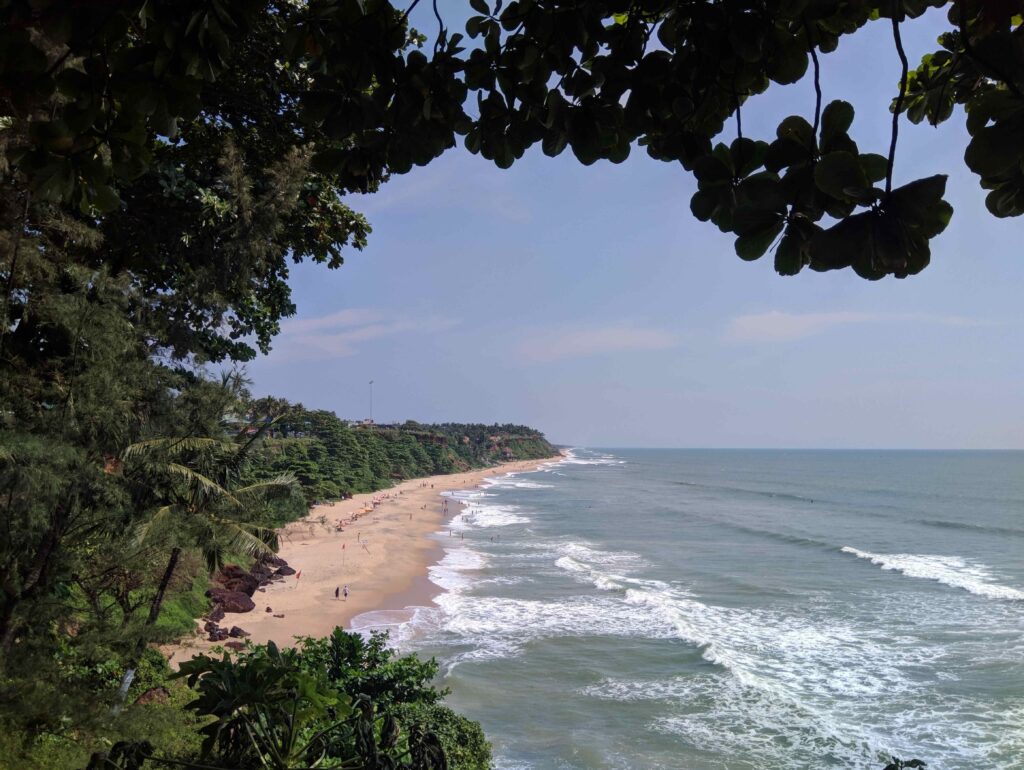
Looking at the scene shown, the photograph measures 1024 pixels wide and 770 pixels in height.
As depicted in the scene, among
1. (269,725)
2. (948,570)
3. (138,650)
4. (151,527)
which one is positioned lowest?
(948,570)

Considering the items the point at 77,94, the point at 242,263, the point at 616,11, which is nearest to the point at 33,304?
the point at 242,263

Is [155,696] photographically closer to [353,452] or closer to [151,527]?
[151,527]

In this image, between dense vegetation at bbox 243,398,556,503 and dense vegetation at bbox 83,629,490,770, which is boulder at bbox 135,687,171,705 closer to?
dense vegetation at bbox 243,398,556,503

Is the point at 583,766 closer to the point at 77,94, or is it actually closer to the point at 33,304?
the point at 33,304

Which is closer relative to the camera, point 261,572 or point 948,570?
point 261,572

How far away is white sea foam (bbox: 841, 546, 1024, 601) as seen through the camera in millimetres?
24781

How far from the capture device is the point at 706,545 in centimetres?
3459

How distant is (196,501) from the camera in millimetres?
10742

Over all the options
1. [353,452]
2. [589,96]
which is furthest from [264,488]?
[353,452]

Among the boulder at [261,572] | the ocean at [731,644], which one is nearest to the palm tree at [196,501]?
the ocean at [731,644]

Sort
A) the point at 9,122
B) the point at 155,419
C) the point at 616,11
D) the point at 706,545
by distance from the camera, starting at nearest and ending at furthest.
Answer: the point at 616,11 < the point at 9,122 < the point at 155,419 < the point at 706,545

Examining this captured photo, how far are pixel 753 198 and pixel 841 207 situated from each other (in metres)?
0.16

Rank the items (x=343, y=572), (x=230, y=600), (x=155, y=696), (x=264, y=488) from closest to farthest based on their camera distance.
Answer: (x=155, y=696) < (x=264, y=488) < (x=230, y=600) < (x=343, y=572)

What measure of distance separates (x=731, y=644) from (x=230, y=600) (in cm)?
1584
